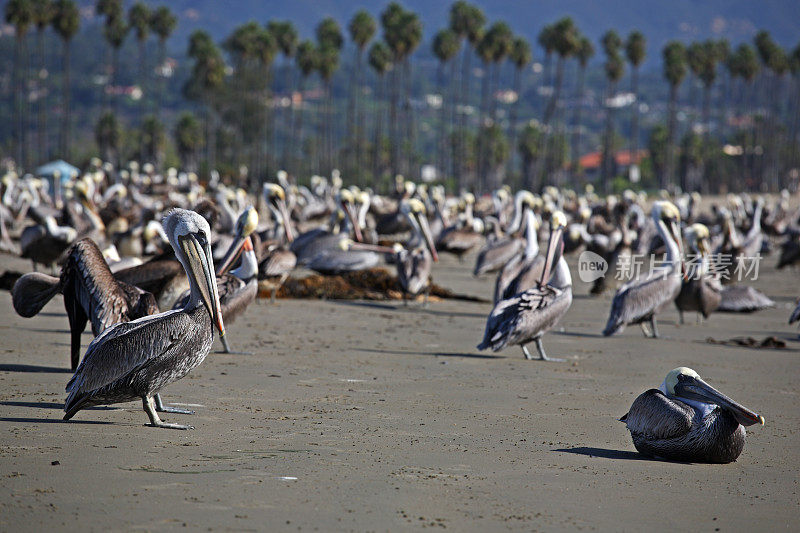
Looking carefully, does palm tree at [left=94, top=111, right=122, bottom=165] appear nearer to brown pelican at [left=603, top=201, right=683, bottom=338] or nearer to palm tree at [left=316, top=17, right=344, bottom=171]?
palm tree at [left=316, top=17, right=344, bottom=171]

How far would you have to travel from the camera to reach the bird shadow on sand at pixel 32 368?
7659 mm

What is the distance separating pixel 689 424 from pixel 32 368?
16.2 ft

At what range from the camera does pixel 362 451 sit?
18.1 ft

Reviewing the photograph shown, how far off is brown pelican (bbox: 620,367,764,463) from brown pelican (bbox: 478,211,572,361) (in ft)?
11.2

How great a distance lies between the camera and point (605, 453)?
5809mm

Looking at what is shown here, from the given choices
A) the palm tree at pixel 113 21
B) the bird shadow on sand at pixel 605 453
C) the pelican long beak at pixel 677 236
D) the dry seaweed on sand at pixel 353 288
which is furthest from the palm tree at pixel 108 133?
the bird shadow on sand at pixel 605 453

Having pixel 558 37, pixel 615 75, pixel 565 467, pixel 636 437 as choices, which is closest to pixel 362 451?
pixel 565 467

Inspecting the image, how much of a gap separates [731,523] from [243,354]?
541 cm

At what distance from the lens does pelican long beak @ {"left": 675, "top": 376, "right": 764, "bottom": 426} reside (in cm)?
531

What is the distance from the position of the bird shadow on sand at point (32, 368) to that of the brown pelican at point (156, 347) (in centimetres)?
213

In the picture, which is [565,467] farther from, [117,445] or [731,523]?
[117,445]

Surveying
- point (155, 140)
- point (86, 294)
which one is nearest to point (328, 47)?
point (155, 140)

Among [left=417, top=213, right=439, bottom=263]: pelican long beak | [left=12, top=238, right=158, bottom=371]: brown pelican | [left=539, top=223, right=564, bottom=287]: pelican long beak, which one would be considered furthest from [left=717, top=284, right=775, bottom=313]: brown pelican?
[left=12, top=238, right=158, bottom=371]: brown pelican

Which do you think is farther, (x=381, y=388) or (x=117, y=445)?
(x=381, y=388)
